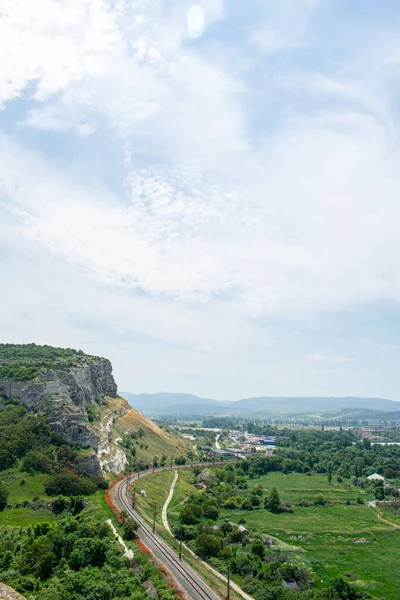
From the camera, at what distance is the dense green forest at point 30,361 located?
13425 cm

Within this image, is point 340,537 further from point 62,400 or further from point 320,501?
point 62,400

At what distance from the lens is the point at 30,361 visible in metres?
157

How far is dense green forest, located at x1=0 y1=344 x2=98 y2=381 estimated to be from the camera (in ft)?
440

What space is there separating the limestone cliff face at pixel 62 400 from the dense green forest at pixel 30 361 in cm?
369

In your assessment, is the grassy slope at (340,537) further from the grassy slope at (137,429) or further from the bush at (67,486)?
the grassy slope at (137,429)

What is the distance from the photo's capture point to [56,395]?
4938 inches

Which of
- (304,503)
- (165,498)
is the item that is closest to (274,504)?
(304,503)

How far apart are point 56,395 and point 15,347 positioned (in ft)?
Answer: 282

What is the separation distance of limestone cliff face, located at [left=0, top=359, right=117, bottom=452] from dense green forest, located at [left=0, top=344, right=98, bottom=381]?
3686mm

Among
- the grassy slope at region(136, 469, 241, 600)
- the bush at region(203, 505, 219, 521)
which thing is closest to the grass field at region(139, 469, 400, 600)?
the grassy slope at region(136, 469, 241, 600)

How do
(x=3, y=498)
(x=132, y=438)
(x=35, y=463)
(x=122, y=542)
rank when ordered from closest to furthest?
1. (x=122, y=542)
2. (x=3, y=498)
3. (x=35, y=463)
4. (x=132, y=438)

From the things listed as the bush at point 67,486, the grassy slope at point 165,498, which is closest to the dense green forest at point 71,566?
the grassy slope at point 165,498

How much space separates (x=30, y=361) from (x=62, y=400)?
4181 cm

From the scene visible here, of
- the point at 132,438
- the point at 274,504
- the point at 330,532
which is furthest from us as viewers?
the point at 132,438
